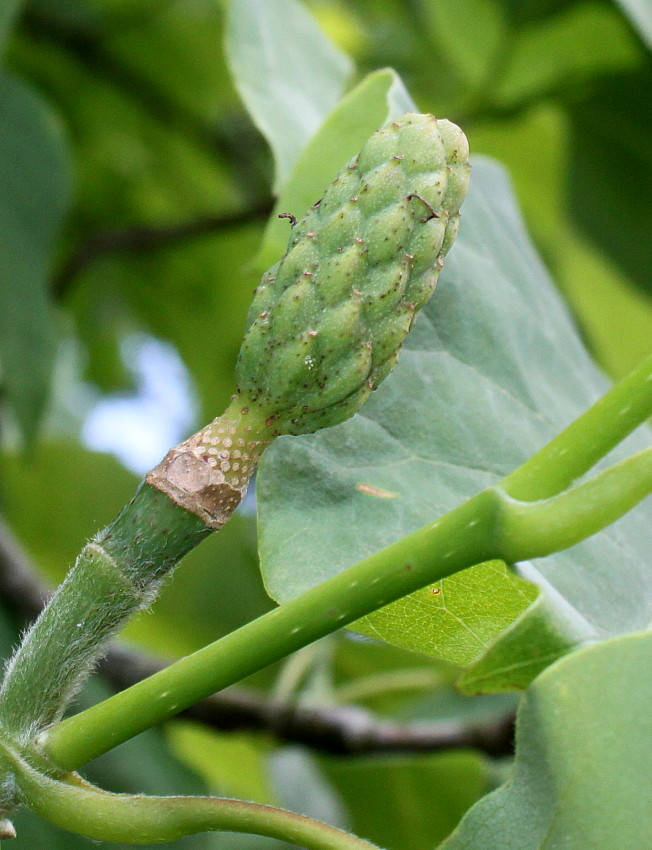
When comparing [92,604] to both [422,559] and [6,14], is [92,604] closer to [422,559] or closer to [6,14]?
[422,559]

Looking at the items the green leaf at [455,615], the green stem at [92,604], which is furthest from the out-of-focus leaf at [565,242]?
the green stem at [92,604]

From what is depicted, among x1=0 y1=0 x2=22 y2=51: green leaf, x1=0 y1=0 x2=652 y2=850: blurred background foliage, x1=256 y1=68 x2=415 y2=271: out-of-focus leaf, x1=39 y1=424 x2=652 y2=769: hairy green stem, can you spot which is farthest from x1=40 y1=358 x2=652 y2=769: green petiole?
x1=0 y1=0 x2=652 y2=850: blurred background foliage

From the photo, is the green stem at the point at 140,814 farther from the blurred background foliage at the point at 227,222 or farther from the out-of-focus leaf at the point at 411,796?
the out-of-focus leaf at the point at 411,796

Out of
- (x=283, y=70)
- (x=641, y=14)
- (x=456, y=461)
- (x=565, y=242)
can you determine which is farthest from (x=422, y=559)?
(x=565, y=242)

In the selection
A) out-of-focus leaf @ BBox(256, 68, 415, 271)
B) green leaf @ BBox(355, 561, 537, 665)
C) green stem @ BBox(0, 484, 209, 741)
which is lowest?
green leaf @ BBox(355, 561, 537, 665)

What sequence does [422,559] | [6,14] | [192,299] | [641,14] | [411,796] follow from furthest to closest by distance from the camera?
1. [192,299]
2. [411,796]
3. [641,14]
4. [6,14]
5. [422,559]

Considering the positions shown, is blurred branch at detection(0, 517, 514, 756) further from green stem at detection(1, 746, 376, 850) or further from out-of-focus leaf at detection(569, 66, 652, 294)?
out-of-focus leaf at detection(569, 66, 652, 294)
